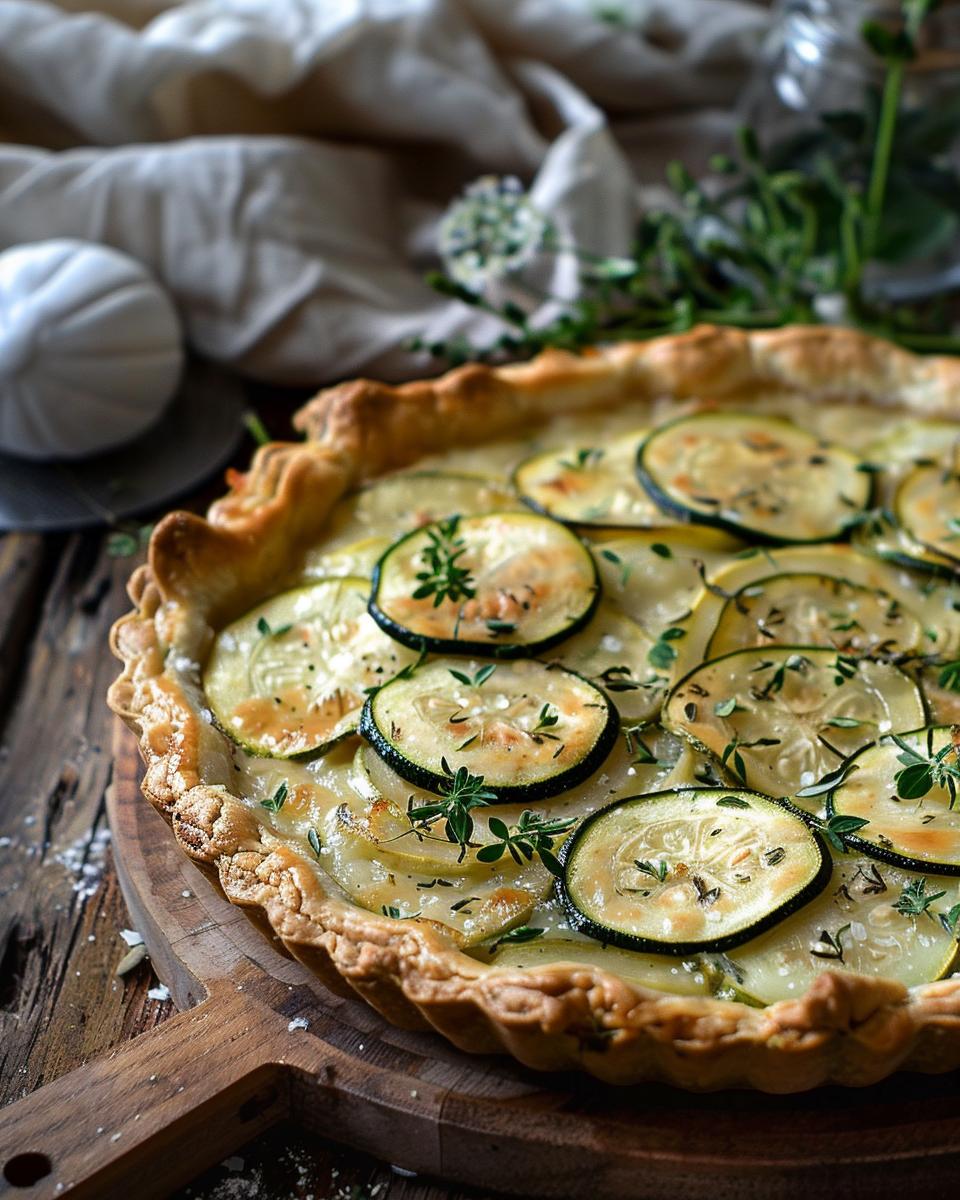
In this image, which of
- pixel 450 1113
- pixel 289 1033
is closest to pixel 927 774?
pixel 450 1113

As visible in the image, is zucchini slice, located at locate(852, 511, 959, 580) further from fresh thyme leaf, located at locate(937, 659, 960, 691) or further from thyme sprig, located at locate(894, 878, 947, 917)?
thyme sprig, located at locate(894, 878, 947, 917)

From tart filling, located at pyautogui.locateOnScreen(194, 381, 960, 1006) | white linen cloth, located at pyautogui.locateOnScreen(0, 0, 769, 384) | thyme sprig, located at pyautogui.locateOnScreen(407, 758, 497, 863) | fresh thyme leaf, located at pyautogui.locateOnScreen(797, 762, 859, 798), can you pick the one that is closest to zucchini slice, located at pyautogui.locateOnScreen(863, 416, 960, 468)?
tart filling, located at pyautogui.locateOnScreen(194, 381, 960, 1006)

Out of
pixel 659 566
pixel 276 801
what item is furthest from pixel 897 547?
pixel 276 801

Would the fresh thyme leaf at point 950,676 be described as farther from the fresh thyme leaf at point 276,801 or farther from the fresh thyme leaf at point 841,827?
the fresh thyme leaf at point 276,801

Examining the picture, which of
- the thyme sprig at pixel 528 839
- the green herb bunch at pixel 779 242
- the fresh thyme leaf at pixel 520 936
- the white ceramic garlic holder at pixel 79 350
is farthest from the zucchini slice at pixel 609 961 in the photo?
the white ceramic garlic holder at pixel 79 350

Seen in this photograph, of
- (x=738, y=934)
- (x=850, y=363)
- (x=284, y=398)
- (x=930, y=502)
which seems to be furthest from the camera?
(x=284, y=398)

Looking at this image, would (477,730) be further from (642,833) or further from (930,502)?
(930,502)

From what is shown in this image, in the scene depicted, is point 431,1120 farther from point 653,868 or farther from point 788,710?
point 788,710
